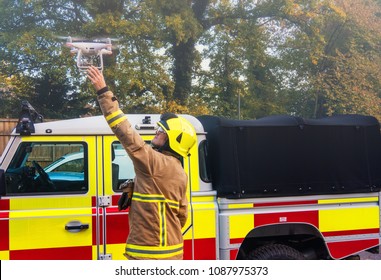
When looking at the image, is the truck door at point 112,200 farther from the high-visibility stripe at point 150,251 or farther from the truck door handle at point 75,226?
the high-visibility stripe at point 150,251

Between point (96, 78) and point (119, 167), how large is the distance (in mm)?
1657

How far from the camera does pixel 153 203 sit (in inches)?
104

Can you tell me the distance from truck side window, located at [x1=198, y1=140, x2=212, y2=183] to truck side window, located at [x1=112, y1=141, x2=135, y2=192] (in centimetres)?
65

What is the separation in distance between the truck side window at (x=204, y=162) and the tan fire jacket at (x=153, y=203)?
1.57 metres

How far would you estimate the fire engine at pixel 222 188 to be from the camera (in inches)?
153

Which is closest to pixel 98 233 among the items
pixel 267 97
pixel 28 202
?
pixel 28 202

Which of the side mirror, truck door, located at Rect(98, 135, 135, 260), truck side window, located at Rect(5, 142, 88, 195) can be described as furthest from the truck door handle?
the side mirror

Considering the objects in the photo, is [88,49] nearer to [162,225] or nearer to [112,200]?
[162,225]

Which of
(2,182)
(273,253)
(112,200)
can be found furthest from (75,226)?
(273,253)

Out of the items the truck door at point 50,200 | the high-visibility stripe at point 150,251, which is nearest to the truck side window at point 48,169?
the truck door at point 50,200

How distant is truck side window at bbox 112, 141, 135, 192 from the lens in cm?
407

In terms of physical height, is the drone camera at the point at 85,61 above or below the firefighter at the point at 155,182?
above

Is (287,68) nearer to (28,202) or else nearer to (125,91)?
(125,91)

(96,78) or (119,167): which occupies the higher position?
(96,78)
